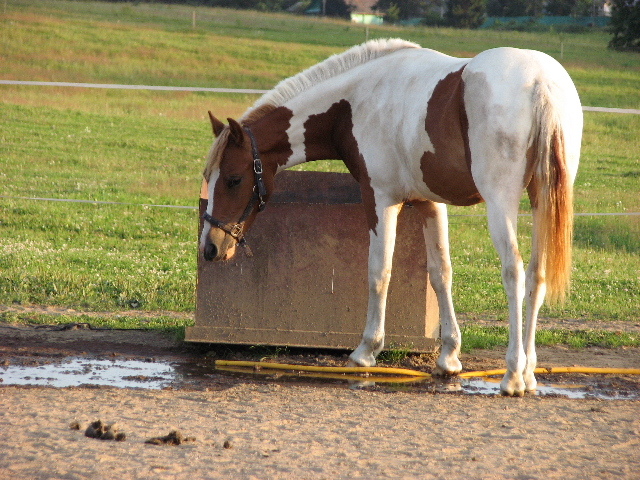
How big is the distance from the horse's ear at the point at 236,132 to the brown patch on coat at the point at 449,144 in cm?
118

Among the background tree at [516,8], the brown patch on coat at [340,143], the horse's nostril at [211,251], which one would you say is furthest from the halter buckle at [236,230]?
the background tree at [516,8]

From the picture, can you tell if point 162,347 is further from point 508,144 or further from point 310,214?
point 508,144

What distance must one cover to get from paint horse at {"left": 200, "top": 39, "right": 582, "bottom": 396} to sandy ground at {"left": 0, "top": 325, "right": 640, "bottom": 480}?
0.56 m

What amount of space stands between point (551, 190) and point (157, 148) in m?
14.1

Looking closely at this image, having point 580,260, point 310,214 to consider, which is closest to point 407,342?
point 310,214

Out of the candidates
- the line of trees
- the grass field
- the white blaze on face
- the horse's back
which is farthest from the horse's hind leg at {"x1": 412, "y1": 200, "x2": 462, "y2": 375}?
the line of trees

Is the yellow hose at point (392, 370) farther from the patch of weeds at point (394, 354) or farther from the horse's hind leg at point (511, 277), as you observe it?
the horse's hind leg at point (511, 277)

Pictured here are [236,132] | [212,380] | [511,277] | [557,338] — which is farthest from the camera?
[557,338]

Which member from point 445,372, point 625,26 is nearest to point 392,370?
point 445,372

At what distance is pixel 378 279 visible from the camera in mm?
5711

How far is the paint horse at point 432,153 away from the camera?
15.9ft

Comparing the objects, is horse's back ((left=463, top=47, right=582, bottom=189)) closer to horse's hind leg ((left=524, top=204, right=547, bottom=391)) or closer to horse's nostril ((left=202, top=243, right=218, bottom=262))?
horse's hind leg ((left=524, top=204, right=547, bottom=391))

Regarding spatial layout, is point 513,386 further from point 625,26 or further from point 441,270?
point 625,26

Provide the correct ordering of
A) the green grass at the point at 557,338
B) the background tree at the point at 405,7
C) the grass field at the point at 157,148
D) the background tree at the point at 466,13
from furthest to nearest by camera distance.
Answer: the background tree at the point at 405,7, the background tree at the point at 466,13, the grass field at the point at 157,148, the green grass at the point at 557,338
